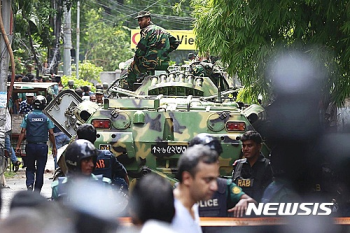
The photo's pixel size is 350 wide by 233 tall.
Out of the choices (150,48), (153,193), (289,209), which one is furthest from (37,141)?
(153,193)

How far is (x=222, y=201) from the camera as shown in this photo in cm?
636

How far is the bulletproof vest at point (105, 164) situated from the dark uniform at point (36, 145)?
17.7 feet

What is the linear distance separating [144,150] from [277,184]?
11.0ft

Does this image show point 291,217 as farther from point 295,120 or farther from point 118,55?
point 118,55

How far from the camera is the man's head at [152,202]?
13.5 feet

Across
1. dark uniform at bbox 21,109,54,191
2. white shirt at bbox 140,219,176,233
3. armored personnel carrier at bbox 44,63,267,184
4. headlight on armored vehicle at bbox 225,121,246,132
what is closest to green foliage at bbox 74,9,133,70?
dark uniform at bbox 21,109,54,191

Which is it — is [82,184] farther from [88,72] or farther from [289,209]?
[88,72]

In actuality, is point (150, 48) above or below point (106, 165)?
above

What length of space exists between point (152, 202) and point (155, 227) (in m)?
0.21

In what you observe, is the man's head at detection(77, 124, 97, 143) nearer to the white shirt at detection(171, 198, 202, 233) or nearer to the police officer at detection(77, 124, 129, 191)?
the police officer at detection(77, 124, 129, 191)

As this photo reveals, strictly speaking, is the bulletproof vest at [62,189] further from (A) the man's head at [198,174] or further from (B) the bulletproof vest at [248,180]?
(A) the man's head at [198,174]

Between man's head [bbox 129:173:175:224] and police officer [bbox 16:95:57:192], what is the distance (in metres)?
9.56

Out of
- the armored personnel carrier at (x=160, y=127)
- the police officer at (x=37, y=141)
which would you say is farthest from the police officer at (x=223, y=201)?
the police officer at (x=37, y=141)

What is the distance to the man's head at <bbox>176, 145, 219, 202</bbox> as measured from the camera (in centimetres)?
459
